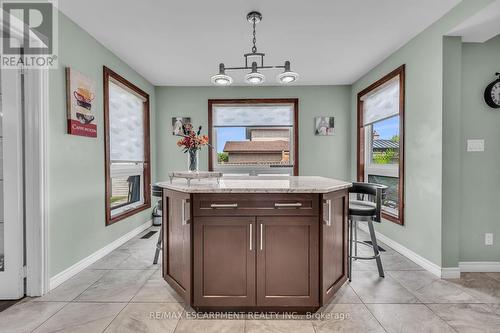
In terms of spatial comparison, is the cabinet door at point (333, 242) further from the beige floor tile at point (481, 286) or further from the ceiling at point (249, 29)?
the ceiling at point (249, 29)

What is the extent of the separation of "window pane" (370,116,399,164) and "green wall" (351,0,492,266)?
44cm

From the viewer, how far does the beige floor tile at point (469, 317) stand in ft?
5.79

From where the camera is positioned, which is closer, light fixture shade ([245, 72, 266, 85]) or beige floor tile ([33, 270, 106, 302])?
beige floor tile ([33, 270, 106, 302])

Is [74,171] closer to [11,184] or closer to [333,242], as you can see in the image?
[11,184]

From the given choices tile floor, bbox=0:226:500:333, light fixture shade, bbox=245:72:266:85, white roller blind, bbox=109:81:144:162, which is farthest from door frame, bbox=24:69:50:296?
light fixture shade, bbox=245:72:266:85

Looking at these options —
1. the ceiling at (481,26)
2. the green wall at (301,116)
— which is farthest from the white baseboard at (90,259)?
the ceiling at (481,26)

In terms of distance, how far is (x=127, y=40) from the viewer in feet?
9.83

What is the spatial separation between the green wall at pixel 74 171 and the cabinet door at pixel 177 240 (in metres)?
1.05

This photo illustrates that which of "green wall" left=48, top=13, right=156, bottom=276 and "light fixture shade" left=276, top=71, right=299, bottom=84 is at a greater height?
"light fixture shade" left=276, top=71, right=299, bottom=84

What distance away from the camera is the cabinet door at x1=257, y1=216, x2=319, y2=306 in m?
1.84

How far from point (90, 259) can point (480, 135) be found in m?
4.40

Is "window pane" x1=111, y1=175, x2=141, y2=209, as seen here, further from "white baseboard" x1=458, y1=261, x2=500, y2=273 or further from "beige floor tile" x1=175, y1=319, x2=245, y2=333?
"white baseboard" x1=458, y1=261, x2=500, y2=273

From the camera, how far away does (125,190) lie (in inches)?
155

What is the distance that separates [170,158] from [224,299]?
3417mm
